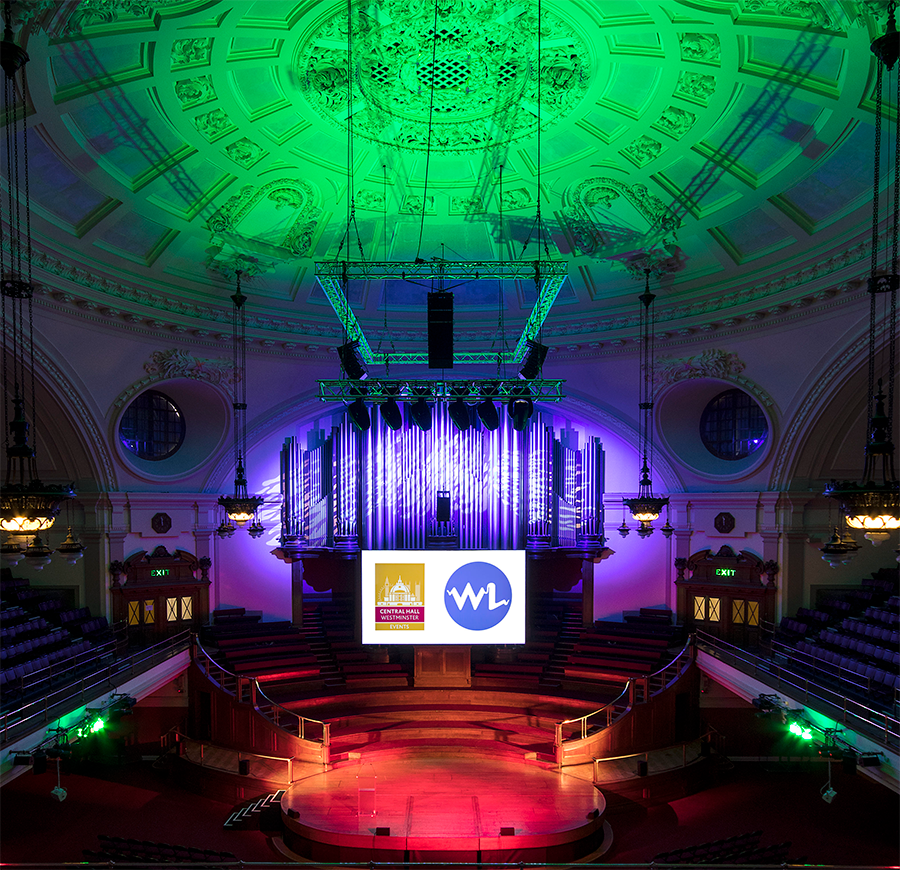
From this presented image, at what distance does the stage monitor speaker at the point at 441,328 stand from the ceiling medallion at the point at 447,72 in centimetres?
254

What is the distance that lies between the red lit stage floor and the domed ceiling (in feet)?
30.2

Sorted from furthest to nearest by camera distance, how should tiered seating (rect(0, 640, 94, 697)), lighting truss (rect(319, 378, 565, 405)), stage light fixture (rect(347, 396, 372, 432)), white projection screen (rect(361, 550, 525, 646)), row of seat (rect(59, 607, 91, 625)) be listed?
white projection screen (rect(361, 550, 525, 646)) → row of seat (rect(59, 607, 91, 625)) → stage light fixture (rect(347, 396, 372, 432)) → lighting truss (rect(319, 378, 565, 405)) → tiered seating (rect(0, 640, 94, 697))

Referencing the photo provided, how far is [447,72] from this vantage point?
9617 mm

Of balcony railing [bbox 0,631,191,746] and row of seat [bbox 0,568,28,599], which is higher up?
row of seat [bbox 0,568,28,599]

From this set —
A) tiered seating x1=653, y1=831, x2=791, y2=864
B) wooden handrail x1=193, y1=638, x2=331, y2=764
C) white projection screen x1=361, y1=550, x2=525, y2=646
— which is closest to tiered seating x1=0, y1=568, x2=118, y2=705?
wooden handrail x1=193, y1=638, x2=331, y2=764

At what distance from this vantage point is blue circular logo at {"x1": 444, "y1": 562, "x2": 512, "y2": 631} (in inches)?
597

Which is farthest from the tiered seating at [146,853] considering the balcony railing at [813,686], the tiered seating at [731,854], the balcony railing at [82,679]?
the balcony railing at [813,686]

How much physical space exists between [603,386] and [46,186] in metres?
12.1

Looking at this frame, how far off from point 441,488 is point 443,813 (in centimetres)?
688

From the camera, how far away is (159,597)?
15.5 m

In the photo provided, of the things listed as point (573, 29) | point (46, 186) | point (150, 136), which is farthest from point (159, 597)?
point (573, 29)

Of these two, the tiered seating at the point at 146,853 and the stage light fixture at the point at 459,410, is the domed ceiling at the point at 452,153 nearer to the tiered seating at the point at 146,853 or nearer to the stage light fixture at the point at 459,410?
the stage light fixture at the point at 459,410

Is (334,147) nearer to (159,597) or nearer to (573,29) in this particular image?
(573,29)

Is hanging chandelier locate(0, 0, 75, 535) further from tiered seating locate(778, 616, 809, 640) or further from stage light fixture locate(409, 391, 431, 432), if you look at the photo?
tiered seating locate(778, 616, 809, 640)
